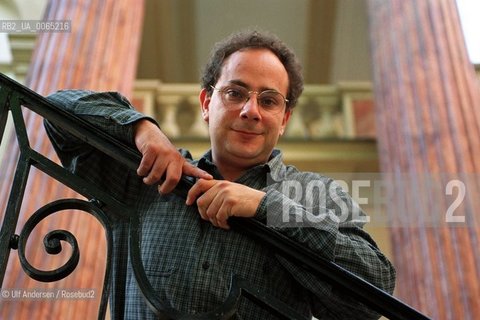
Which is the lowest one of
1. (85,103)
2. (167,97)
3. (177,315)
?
(177,315)

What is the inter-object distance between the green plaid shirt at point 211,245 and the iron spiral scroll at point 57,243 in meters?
0.15

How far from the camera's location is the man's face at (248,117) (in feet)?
4.67

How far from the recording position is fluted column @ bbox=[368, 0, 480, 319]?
2.89m

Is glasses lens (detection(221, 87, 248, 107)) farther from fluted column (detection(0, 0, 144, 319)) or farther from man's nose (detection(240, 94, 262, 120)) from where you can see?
fluted column (detection(0, 0, 144, 319))

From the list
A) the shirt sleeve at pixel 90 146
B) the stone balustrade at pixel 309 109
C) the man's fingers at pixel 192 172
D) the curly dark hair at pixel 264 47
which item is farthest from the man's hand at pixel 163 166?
the stone balustrade at pixel 309 109

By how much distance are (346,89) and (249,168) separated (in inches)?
206

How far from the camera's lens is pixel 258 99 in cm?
143

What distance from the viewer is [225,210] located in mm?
1150

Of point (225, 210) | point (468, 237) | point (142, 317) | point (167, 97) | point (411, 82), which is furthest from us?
point (167, 97)

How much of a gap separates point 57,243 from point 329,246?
1.80 feet

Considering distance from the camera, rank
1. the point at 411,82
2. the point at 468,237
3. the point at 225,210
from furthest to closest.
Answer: the point at 411,82
the point at 468,237
the point at 225,210

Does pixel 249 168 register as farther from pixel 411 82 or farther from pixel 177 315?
pixel 411 82

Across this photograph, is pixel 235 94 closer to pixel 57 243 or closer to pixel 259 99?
pixel 259 99

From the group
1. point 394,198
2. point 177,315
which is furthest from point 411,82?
point 177,315
